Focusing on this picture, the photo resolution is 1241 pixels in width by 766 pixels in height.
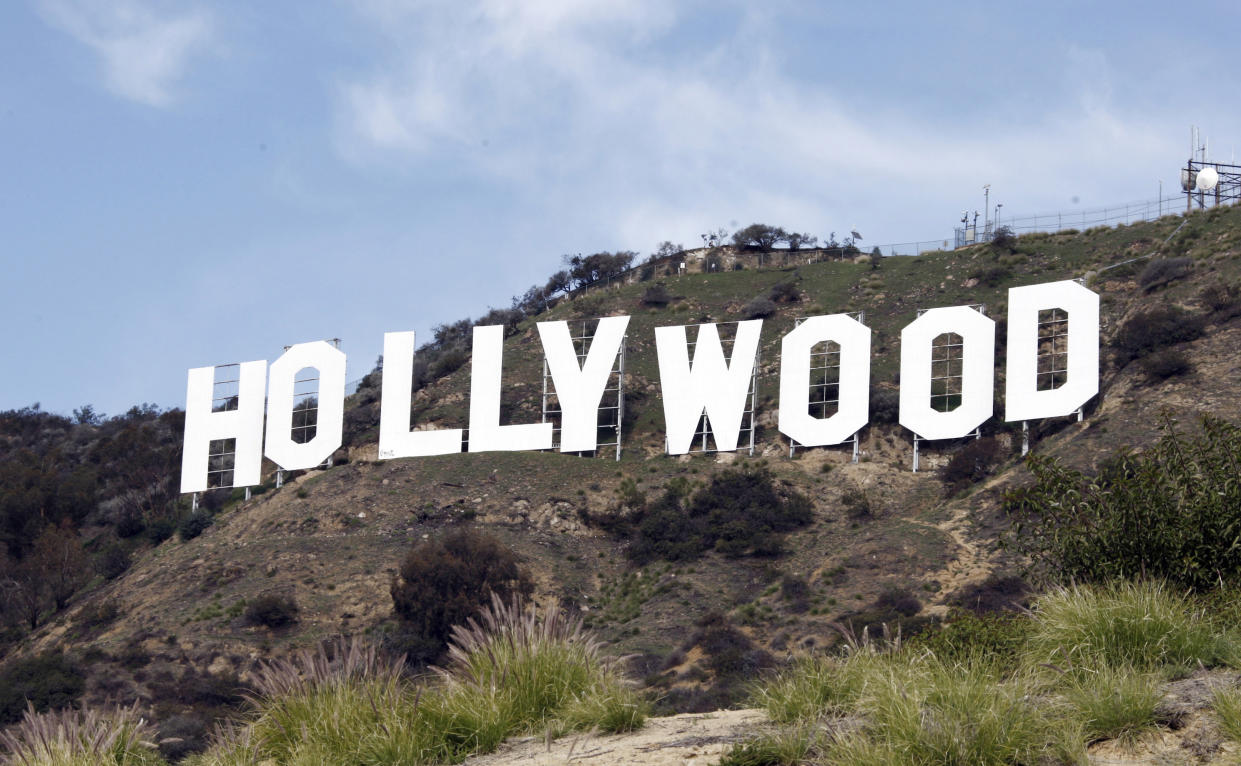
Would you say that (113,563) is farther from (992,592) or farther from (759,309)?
(992,592)

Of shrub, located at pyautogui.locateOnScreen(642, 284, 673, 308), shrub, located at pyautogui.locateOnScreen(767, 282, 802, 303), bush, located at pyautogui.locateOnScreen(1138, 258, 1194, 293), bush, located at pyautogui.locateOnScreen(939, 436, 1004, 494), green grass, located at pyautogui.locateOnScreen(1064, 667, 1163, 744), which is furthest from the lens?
shrub, located at pyautogui.locateOnScreen(642, 284, 673, 308)

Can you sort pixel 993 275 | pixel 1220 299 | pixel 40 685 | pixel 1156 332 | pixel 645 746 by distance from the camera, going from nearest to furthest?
1. pixel 645 746
2. pixel 40 685
3. pixel 1156 332
4. pixel 1220 299
5. pixel 993 275

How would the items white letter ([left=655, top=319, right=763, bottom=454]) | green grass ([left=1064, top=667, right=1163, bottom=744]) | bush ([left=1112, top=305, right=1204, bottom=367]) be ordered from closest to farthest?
green grass ([left=1064, top=667, right=1163, bottom=744]) → bush ([left=1112, top=305, right=1204, bottom=367]) → white letter ([left=655, top=319, right=763, bottom=454])

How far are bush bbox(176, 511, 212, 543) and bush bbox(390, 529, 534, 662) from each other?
16307 mm

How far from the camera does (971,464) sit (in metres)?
49.5

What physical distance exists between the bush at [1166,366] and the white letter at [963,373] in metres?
5.83

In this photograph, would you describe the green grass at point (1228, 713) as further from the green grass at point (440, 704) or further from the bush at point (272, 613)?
the bush at point (272, 613)

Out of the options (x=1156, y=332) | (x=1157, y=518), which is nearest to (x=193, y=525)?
(x=1156, y=332)

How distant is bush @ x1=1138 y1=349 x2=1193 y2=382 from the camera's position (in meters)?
48.2

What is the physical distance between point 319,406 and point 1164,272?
3896 cm

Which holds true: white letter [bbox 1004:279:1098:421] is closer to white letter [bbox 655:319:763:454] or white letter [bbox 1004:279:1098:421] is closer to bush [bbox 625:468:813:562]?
bush [bbox 625:468:813:562]

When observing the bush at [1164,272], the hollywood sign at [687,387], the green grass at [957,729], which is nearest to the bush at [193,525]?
the hollywood sign at [687,387]

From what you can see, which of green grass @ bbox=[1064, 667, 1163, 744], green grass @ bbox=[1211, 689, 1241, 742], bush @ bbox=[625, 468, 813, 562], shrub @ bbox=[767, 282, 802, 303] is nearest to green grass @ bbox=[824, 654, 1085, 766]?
green grass @ bbox=[1064, 667, 1163, 744]

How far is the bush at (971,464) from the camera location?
48.9 m
